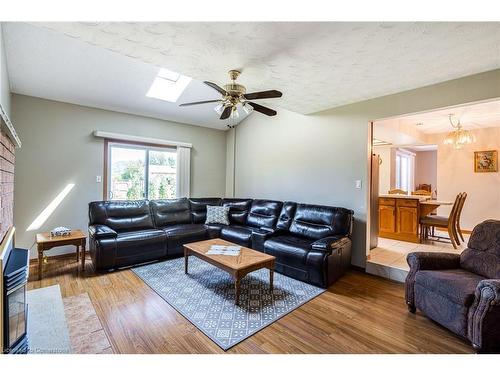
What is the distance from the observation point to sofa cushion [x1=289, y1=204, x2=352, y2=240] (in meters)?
3.40

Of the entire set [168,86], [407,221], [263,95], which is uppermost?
[168,86]

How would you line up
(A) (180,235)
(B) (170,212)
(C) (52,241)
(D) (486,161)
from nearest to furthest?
1. (C) (52,241)
2. (A) (180,235)
3. (B) (170,212)
4. (D) (486,161)

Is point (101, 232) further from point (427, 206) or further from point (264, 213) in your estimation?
point (427, 206)

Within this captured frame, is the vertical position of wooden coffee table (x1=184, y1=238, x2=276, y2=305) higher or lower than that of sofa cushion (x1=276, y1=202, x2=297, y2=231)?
lower

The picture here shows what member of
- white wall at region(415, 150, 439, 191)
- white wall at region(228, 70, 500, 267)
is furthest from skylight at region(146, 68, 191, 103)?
white wall at region(415, 150, 439, 191)

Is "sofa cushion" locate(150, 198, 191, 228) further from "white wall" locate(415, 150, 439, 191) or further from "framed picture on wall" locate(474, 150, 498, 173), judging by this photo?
"white wall" locate(415, 150, 439, 191)

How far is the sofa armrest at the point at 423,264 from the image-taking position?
235cm

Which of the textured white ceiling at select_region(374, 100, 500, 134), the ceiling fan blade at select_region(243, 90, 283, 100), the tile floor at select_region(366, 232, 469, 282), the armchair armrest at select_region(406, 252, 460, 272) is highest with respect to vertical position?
the textured white ceiling at select_region(374, 100, 500, 134)

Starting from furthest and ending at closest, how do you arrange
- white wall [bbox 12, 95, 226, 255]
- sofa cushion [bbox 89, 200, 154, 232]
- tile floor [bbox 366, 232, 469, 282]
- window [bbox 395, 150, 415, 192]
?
window [bbox 395, 150, 415, 192]
sofa cushion [bbox 89, 200, 154, 232]
white wall [bbox 12, 95, 226, 255]
tile floor [bbox 366, 232, 469, 282]

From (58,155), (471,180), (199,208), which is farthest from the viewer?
(471,180)

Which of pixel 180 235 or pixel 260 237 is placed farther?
pixel 180 235

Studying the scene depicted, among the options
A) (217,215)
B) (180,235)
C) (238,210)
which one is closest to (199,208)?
(217,215)

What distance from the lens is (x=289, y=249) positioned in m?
3.17
